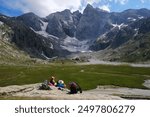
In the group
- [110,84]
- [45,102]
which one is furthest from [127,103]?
[110,84]

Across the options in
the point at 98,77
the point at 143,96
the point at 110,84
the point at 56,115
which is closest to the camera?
the point at 56,115

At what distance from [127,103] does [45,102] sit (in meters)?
8.52

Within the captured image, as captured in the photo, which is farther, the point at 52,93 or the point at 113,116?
the point at 52,93

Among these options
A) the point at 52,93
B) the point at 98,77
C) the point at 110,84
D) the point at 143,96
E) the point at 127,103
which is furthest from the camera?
the point at 98,77

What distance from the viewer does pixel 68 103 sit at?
1293 inches

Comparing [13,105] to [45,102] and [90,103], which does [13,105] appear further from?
[90,103]

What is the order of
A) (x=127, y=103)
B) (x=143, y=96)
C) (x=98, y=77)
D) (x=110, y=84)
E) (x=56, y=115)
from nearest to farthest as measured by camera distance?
1. (x=56, y=115)
2. (x=127, y=103)
3. (x=143, y=96)
4. (x=110, y=84)
5. (x=98, y=77)

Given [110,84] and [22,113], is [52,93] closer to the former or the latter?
[22,113]

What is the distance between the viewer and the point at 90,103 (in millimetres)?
32938

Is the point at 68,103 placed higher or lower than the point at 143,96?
higher

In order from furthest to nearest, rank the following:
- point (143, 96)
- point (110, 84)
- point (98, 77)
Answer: point (98, 77) < point (110, 84) < point (143, 96)

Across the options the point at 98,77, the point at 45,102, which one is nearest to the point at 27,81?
the point at 98,77

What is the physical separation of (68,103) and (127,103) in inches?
241

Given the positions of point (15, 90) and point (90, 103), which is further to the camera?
point (15, 90)
